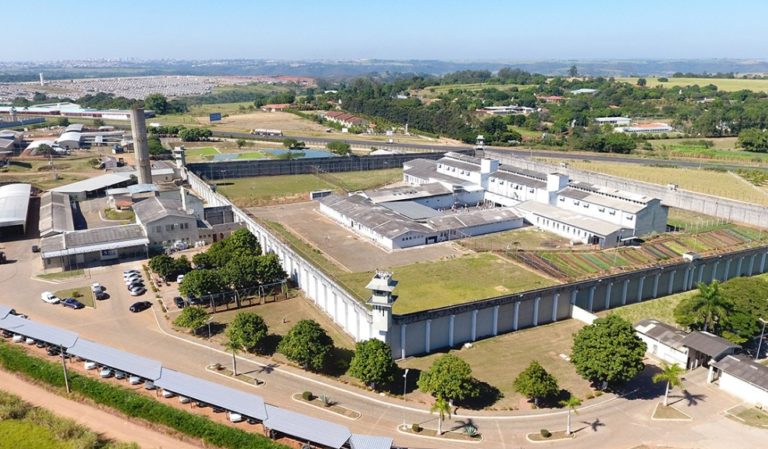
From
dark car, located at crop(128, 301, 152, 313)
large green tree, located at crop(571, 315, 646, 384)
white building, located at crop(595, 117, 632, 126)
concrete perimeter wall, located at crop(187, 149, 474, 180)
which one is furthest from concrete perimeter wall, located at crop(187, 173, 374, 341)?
white building, located at crop(595, 117, 632, 126)

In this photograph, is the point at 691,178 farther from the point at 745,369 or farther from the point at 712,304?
the point at 745,369

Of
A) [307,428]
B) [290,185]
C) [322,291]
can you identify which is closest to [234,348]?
[322,291]

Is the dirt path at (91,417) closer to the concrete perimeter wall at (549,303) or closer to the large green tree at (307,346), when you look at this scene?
the large green tree at (307,346)

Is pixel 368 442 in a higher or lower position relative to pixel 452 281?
lower

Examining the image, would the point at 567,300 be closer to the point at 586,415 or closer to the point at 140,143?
the point at 586,415

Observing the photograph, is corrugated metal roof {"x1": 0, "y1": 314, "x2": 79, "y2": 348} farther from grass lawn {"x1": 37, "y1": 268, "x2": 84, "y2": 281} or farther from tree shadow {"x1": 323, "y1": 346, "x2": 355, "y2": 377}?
tree shadow {"x1": 323, "y1": 346, "x2": 355, "y2": 377}

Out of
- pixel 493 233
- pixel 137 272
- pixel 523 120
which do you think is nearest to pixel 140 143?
pixel 137 272

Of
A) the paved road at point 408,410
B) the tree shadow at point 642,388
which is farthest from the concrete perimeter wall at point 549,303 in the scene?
the tree shadow at point 642,388

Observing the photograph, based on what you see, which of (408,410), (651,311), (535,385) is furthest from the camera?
(651,311)
